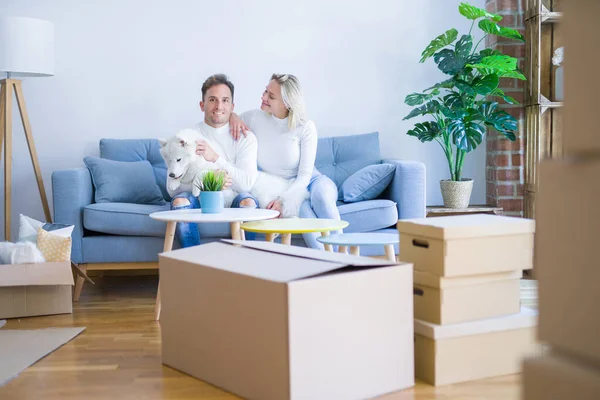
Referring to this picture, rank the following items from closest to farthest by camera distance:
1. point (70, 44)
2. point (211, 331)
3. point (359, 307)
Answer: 1. point (359, 307)
2. point (211, 331)
3. point (70, 44)

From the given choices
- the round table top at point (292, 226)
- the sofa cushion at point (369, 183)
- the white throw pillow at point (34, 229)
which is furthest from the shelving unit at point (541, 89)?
the white throw pillow at point (34, 229)

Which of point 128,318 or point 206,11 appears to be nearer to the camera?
point 128,318

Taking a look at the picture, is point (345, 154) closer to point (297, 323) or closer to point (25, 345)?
point (25, 345)

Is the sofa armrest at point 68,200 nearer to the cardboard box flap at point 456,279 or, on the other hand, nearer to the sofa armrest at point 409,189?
the sofa armrest at point 409,189

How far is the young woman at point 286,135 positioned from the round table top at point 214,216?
517 millimetres

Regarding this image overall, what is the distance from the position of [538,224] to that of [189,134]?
2.69 metres

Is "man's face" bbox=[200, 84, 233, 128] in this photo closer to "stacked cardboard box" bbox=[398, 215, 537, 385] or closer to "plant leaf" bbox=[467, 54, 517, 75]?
"plant leaf" bbox=[467, 54, 517, 75]

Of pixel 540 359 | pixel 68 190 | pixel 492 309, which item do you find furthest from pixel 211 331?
pixel 68 190

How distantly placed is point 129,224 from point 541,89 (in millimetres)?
2345

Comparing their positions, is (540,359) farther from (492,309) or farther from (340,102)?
(340,102)

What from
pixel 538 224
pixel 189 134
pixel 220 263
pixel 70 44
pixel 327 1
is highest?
pixel 327 1

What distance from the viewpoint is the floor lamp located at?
3762 mm

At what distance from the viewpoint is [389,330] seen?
2025 mm

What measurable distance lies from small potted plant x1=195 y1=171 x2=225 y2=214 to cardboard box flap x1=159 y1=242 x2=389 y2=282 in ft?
2.05
